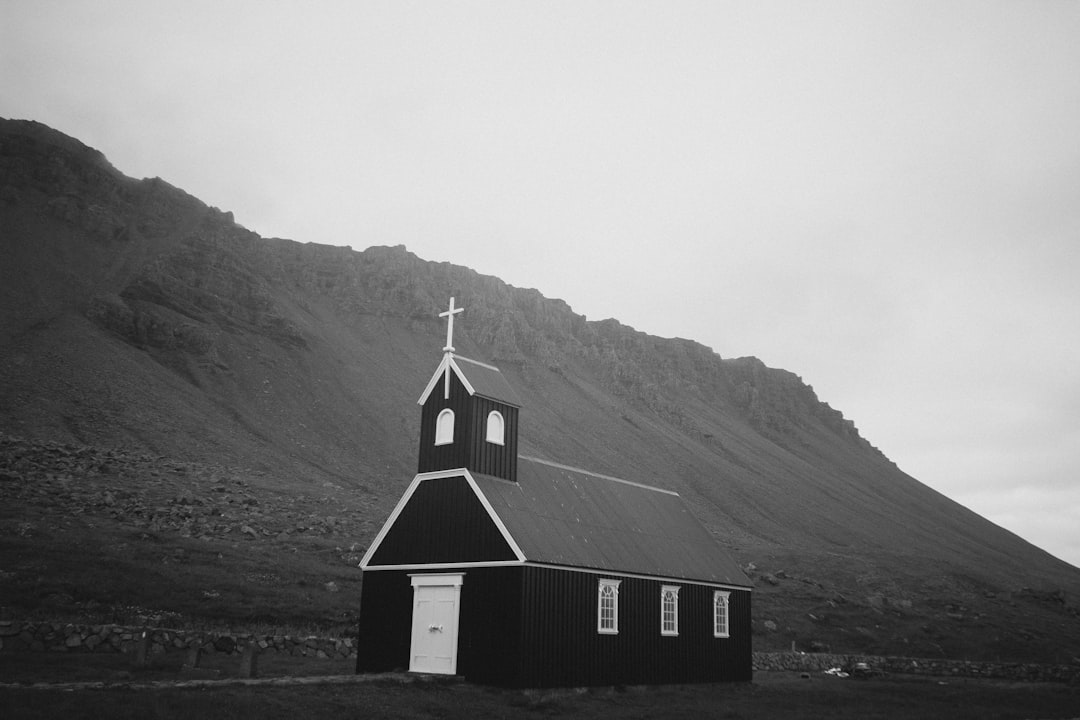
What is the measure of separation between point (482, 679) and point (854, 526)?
106m

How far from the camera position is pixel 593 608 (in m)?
27.0

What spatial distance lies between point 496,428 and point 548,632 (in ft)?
23.6

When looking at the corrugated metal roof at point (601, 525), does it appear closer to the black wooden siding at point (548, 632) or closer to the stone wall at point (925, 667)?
the black wooden siding at point (548, 632)

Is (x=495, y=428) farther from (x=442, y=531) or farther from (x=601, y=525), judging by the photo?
(x=601, y=525)

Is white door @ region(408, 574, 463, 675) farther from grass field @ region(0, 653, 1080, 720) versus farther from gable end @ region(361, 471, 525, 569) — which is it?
grass field @ region(0, 653, 1080, 720)

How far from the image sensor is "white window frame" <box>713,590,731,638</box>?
32.7 metres

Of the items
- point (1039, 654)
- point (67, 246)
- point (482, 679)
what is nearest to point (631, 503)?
point (482, 679)

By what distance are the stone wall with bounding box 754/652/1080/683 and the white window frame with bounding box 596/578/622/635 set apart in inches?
624

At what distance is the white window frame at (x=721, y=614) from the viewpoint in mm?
32656

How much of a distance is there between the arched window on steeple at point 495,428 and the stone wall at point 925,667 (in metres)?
19.9

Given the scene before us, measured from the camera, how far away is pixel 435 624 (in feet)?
86.3

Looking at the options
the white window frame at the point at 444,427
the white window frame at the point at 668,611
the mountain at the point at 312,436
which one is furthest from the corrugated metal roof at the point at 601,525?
the mountain at the point at 312,436

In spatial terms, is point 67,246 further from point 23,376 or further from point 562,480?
point 562,480

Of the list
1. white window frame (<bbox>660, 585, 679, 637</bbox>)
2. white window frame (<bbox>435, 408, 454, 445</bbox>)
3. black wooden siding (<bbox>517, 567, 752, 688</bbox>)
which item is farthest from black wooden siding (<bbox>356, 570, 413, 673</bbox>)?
white window frame (<bbox>660, 585, 679, 637</bbox>)
